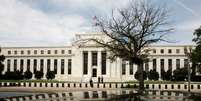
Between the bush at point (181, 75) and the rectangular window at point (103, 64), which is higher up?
the rectangular window at point (103, 64)

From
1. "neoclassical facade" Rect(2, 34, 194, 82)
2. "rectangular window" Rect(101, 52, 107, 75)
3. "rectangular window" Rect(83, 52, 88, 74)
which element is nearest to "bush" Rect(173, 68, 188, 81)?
"neoclassical facade" Rect(2, 34, 194, 82)

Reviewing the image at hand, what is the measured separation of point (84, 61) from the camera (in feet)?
418

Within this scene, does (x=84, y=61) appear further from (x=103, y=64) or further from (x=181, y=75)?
(x=181, y=75)

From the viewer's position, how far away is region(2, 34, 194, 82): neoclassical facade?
123312mm

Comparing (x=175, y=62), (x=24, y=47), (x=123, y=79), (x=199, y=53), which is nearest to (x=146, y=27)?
(x=199, y=53)

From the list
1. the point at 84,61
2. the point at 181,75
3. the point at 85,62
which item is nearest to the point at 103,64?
→ the point at 85,62

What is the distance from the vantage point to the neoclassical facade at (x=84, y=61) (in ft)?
405

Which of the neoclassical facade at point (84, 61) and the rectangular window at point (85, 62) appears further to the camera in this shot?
the rectangular window at point (85, 62)

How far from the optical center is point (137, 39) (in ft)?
157

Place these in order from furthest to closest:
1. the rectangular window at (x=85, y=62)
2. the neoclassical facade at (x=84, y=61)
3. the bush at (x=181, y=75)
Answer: the rectangular window at (x=85, y=62)
the neoclassical facade at (x=84, y=61)
the bush at (x=181, y=75)

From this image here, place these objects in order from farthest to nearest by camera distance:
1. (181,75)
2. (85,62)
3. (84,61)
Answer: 1. (84,61)
2. (85,62)
3. (181,75)

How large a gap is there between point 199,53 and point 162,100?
39.1 metres

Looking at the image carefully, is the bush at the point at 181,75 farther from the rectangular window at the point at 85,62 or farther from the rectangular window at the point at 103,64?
the rectangular window at the point at 85,62

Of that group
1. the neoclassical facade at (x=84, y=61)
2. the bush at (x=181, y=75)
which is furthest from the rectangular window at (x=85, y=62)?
the bush at (x=181, y=75)
